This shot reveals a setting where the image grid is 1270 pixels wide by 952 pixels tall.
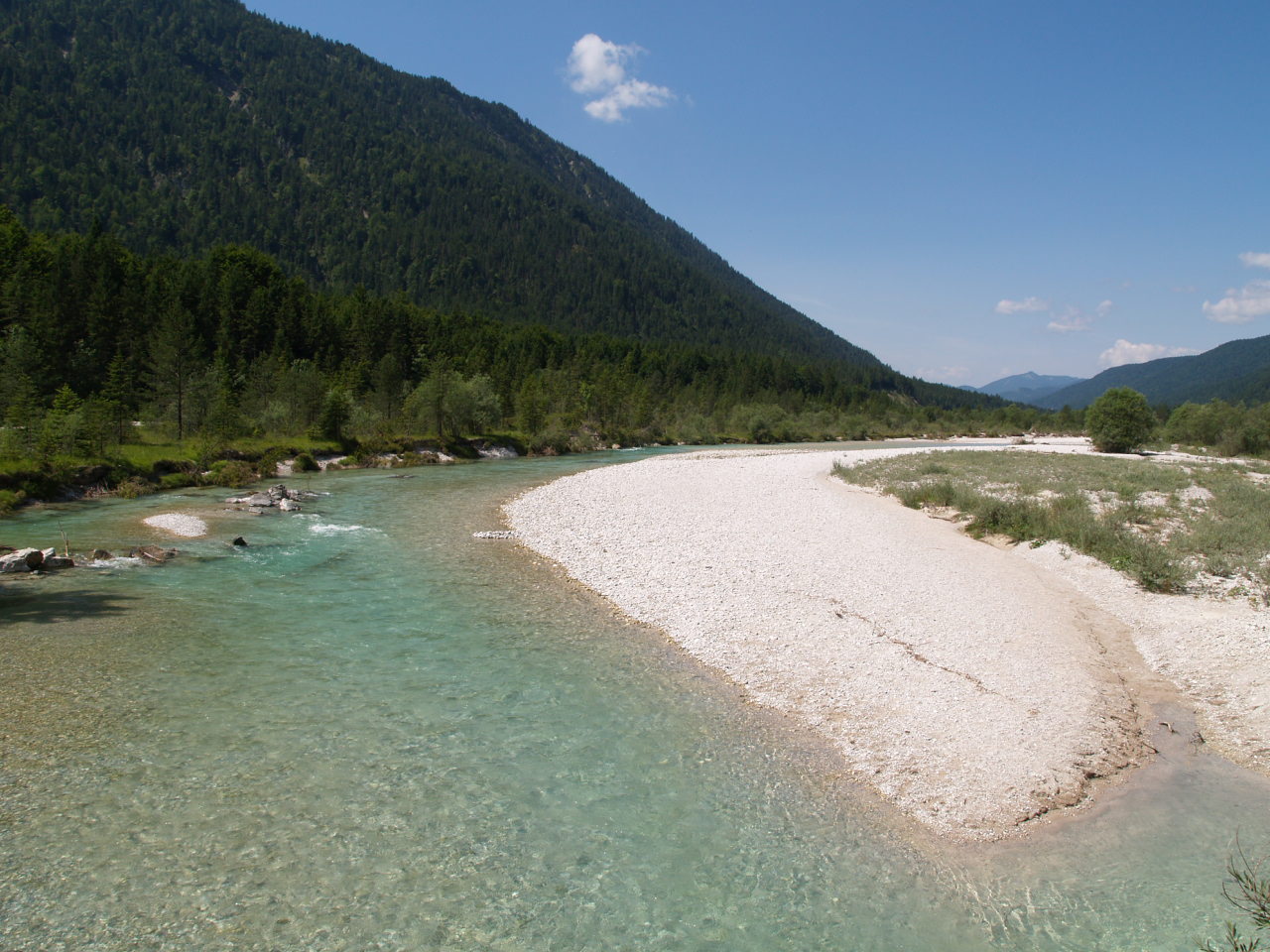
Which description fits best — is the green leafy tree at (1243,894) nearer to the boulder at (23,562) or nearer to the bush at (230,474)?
the boulder at (23,562)

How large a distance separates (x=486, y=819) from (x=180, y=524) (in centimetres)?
2238

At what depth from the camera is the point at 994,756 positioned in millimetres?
8664

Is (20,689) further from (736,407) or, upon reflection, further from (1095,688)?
(736,407)

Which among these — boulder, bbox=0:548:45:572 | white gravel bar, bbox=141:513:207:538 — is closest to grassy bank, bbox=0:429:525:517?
white gravel bar, bbox=141:513:207:538

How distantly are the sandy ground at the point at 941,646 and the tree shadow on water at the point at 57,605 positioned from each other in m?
11.0

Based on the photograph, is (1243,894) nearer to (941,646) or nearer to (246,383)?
(941,646)

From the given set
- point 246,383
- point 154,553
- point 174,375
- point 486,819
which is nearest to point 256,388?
point 246,383

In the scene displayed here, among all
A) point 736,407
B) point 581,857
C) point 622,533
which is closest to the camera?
point 581,857

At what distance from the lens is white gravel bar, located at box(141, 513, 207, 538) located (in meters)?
22.7

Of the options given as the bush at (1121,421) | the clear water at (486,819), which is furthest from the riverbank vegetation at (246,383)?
the bush at (1121,421)

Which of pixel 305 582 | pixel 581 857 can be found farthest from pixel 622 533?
pixel 581 857

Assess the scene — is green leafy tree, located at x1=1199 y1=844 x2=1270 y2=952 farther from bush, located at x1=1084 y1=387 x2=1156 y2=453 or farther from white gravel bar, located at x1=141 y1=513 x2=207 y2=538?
bush, located at x1=1084 y1=387 x2=1156 y2=453

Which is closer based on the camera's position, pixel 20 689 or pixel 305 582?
pixel 20 689

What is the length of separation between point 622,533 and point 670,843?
16161 mm
